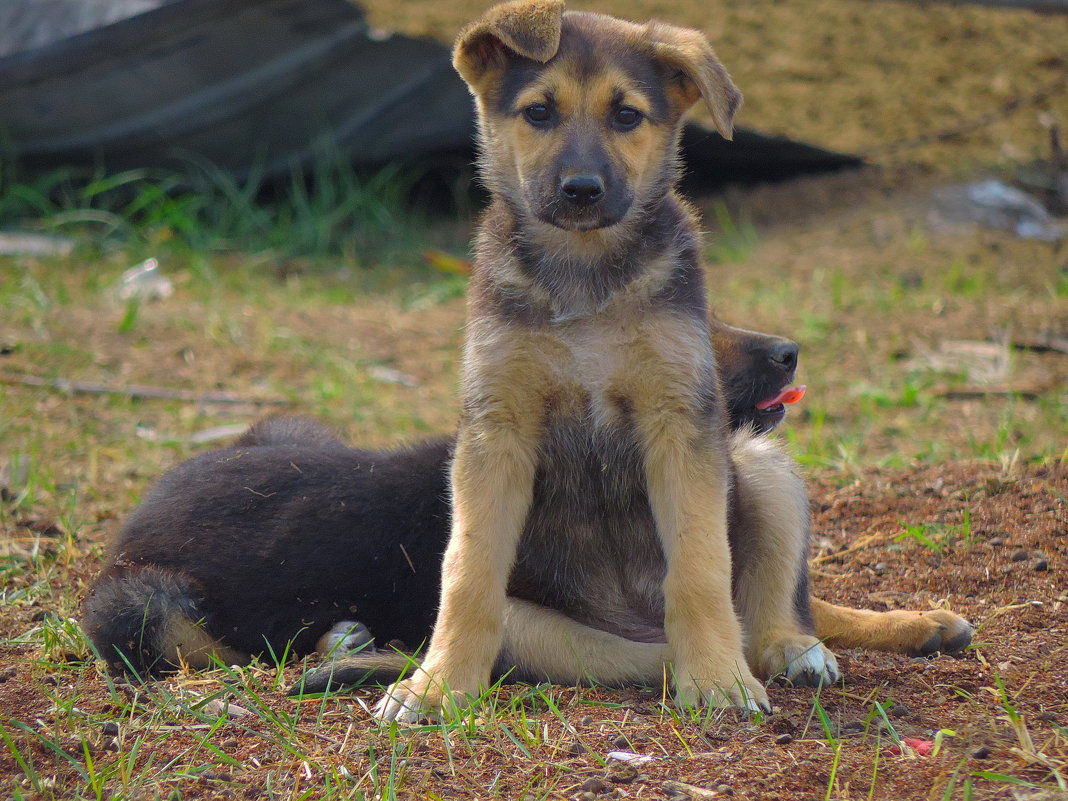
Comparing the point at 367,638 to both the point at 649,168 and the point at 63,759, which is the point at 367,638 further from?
the point at 649,168

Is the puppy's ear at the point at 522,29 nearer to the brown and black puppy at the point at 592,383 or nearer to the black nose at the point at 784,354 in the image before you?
the brown and black puppy at the point at 592,383

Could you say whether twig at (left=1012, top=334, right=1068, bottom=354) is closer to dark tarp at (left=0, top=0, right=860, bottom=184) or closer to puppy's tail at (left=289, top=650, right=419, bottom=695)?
dark tarp at (left=0, top=0, right=860, bottom=184)

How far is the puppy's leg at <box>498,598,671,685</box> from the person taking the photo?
3305 mm

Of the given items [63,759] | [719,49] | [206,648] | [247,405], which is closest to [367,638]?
[206,648]

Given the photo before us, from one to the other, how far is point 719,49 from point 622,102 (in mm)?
7155

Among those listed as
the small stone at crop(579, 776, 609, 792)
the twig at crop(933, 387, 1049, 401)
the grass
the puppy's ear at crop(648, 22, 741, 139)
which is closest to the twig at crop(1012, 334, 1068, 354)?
the grass

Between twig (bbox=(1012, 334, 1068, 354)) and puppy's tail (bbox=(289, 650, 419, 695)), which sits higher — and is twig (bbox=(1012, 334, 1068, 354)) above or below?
below

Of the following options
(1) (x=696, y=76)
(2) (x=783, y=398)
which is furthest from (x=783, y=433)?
(1) (x=696, y=76)

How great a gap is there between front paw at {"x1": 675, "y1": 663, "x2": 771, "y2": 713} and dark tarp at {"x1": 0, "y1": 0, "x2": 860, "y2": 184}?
19.6 feet

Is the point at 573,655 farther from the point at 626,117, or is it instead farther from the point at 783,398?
the point at 626,117

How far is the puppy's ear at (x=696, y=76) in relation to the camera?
3.42m

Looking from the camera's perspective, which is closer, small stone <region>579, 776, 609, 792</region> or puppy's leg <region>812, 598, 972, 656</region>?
small stone <region>579, 776, 609, 792</region>

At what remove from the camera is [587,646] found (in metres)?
3.35

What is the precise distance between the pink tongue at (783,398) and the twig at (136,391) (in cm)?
295
